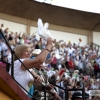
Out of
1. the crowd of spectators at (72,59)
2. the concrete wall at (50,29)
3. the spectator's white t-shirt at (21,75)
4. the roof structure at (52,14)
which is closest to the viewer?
the spectator's white t-shirt at (21,75)

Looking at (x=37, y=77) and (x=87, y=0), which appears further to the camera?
(x=87, y=0)

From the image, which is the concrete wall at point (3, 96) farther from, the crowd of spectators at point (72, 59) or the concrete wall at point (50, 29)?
the concrete wall at point (50, 29)

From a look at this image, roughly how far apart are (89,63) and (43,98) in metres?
12.8

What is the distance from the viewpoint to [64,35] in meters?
22.1

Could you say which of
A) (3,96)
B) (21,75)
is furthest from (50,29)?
(3,96)

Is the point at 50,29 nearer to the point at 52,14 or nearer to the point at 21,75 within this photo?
the point at 52,14

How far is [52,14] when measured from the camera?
21.4 m

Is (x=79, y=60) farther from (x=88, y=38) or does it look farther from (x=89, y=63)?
(x=88, y=38)

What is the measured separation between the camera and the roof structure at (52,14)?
63.7 ft

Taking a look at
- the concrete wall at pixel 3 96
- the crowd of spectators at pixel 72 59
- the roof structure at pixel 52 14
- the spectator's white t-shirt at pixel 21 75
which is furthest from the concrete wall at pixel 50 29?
the concrete wall at pixel 3 96

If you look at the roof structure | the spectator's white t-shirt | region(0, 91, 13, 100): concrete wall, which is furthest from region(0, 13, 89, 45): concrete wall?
region(0, 91, 13, 100): concrete wall

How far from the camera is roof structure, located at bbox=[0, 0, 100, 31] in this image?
19.4 m

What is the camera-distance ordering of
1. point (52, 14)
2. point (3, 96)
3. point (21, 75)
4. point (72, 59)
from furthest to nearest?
point (52, 14) < point (72, 59) < point (21, 75) < point (3, 96)

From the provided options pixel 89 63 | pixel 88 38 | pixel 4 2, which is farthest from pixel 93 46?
Answer: pixel 4 2
